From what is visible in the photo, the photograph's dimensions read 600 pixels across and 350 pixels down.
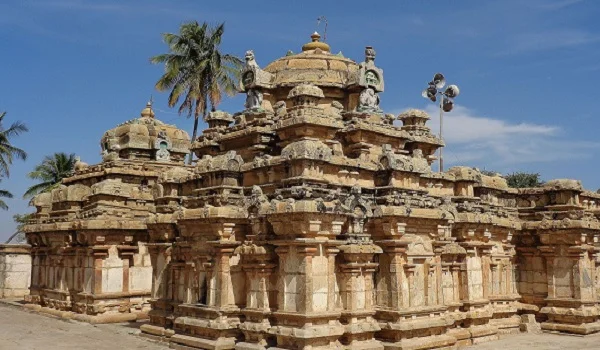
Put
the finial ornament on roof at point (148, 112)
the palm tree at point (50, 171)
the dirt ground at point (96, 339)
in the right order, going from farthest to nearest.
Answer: the palm tree at point (50, 171) < the finial ornament on roof at point (148, 112) < the dirt ground at point (96, 339)

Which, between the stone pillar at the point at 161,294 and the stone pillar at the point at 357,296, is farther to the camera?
the stone pillar at the point at 161,294

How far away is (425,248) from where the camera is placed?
13180mm

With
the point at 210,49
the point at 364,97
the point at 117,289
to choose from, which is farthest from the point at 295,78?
the point at 210,49

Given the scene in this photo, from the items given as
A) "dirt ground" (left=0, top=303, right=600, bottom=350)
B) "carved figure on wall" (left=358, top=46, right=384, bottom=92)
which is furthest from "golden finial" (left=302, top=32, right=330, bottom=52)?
"dirt ground" (left=0, top=303, right=600, bottom=350)

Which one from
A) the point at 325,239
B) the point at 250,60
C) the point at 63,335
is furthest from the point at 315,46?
the point at 63,335

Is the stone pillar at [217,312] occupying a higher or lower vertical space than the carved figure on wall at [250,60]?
lower

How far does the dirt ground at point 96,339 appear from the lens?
14.3m

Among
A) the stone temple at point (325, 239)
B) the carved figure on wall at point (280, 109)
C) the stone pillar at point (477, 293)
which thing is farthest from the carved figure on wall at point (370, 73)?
the stone pillar at point (477, 293)

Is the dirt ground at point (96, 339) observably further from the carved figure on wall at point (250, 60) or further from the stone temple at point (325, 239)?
the carved figure on wall at point (250, 60)

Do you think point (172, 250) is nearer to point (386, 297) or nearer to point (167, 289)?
point (167, 289)

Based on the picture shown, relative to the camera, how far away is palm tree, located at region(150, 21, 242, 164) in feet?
104

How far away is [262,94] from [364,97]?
287cm

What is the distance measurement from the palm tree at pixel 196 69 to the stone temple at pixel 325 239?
37.3ft

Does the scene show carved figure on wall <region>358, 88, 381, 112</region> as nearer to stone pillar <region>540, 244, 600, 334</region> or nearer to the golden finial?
the golden finial
